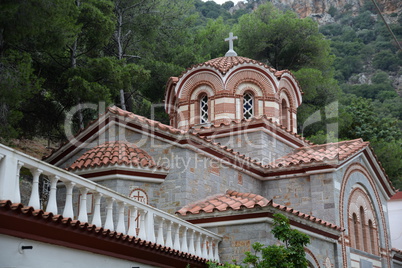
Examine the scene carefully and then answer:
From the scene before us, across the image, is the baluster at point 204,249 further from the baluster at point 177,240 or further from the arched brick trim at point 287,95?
the arched brick trim at point 287,95

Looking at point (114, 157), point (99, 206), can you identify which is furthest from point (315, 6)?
point (99, 206)

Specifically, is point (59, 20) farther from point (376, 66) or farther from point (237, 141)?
point (376, 66)

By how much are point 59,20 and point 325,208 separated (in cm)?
986

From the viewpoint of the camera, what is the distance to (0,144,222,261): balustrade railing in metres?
6.57

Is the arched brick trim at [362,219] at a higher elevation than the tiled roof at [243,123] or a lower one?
lower

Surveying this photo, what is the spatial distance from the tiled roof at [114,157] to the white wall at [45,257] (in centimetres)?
395

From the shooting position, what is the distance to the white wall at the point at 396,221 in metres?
24.7

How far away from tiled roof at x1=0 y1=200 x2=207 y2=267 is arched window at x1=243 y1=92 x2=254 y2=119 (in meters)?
7.84

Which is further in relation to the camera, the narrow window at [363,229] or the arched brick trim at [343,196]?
the narrow window at [363,229]

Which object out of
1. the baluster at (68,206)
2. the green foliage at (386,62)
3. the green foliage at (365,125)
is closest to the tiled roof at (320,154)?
the baluster at (68,206)

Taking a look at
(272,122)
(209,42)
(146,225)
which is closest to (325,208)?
(272,122)

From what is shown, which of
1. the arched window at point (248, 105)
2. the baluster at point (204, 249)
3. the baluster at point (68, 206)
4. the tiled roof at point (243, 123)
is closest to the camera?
the baluster at point (68, 206)

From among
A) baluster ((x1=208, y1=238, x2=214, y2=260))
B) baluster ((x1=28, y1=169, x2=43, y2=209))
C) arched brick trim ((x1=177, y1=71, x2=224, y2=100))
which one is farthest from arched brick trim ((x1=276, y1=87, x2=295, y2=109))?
baluster ((x1=28, y1=169, x2=43, y2=209))

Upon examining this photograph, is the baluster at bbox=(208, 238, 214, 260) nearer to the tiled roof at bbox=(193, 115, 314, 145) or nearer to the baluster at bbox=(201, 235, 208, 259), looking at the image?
the baluster at bbox=(201, 235, 208, 259)
